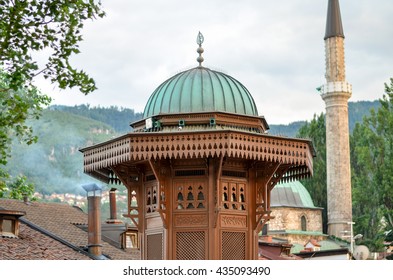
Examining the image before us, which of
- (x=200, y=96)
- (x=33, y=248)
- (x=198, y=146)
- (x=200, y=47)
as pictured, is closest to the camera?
(x=198, y=146)

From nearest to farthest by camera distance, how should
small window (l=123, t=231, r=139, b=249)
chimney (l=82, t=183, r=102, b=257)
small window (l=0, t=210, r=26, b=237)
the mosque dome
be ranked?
small window (l=0, t=210, r=26, b=237) → chimney (l=82, t=183, r=102, b=257) → small window (l=123, t=231, r=139, b=249) → the mosque dome

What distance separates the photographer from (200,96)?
1316 cm

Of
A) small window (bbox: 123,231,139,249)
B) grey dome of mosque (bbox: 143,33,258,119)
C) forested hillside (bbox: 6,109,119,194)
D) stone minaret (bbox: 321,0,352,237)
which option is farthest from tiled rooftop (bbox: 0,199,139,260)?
forested hillside (bbox: 6,109,119,194)

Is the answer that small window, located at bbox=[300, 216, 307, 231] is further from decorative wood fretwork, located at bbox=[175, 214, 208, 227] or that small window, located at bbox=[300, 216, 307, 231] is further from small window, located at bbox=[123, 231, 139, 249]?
decorative wood fretwork, located at bbox=[175, 214, 208, 227]

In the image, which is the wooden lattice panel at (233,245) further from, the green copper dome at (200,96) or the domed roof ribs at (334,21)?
the domed roof ribs at (334,21)

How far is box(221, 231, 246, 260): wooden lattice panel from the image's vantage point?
12922 millimetres

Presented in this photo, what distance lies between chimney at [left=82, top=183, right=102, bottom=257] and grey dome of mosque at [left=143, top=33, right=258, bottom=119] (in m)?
9.01

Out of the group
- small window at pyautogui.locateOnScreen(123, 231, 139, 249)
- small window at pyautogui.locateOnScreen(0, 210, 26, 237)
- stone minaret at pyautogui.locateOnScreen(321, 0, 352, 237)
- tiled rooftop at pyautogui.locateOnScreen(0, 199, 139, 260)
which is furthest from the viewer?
stone minaret at pyautogui.locateOnScreen(321, 0, 352, 237)

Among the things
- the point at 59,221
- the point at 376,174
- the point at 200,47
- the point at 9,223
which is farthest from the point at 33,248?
the point at 376,174

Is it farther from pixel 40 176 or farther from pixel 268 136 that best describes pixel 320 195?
pixel 268 136

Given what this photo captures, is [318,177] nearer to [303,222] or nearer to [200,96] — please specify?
[303,222]

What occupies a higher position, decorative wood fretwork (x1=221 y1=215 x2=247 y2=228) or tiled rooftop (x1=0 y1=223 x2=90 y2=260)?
decorative wood fretwork (x1=221 y1=215 x2=247 y2=228)

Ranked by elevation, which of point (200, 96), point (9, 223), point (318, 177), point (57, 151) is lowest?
point (9, 223)

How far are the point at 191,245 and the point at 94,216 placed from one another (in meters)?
10.3
